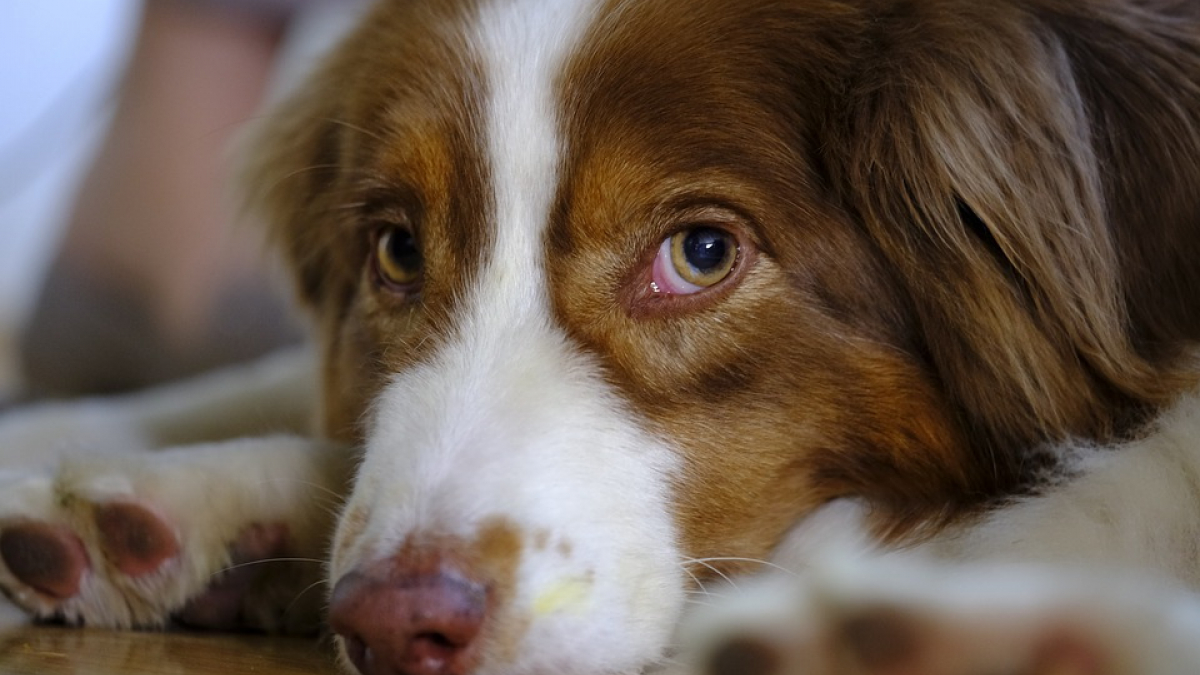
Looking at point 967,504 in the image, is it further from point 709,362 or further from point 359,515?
point 359,515

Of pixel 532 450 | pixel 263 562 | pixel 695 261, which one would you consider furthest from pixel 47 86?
pixel 532 450

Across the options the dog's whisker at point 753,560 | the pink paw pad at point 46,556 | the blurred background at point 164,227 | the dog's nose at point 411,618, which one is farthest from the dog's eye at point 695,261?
the blurred background at point 164,227

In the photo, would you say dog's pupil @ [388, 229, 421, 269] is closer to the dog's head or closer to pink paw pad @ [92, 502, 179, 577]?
the dog's head

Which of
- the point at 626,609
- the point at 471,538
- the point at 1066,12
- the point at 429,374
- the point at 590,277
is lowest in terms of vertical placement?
the point at 626,609

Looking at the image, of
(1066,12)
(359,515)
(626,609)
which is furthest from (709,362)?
(1066,12)

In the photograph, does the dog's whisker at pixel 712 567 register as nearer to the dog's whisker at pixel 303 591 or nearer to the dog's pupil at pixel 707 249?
the dog's pupil at pixel 707 249

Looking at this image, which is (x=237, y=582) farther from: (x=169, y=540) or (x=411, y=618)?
(x=411, y=618)

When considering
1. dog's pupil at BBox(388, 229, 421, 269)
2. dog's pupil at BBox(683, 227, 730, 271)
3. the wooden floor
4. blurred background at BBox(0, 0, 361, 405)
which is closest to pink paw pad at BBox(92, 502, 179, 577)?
the wooden floor

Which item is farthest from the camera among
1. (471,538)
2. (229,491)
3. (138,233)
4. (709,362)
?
(138,233)
